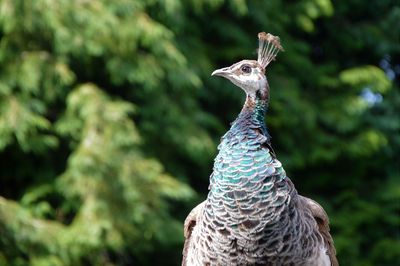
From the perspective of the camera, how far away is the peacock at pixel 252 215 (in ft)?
9.68

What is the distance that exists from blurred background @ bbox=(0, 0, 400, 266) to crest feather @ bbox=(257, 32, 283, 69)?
278 centimetres

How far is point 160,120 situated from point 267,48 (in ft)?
11.8

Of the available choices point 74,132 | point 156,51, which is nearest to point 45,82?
point 74,132

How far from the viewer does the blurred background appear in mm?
6012

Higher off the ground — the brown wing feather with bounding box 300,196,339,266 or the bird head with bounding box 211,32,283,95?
the bird head with bounding box 211,32,283,95

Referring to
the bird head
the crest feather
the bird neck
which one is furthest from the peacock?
the crest feather

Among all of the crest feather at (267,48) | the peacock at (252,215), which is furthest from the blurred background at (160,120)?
the peacock at (252,215)

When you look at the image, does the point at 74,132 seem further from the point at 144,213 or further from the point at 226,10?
the point at 226,10

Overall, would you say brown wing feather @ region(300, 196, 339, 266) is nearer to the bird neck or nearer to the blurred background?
the bird neck

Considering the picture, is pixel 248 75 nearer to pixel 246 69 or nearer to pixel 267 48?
pixel 246 69

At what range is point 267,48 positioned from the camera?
3314 mm

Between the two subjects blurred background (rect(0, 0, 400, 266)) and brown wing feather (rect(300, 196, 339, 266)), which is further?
blurred background (rect(0, 0, 400, 266))

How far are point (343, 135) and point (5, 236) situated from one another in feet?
11.7

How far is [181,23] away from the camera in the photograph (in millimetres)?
6801
